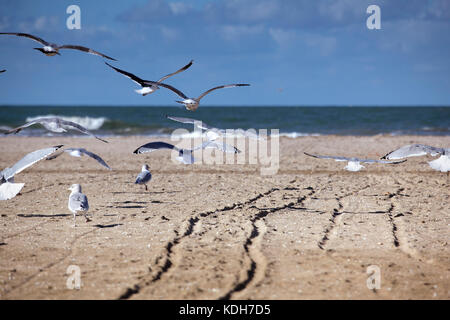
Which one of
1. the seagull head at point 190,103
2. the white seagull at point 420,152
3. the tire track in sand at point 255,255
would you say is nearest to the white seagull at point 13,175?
the seagull head at point 190,103

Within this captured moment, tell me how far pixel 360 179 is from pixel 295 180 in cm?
148

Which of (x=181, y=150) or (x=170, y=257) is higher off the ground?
(x=181, y=150)

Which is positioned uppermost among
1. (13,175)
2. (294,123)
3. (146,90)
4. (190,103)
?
(294,123)

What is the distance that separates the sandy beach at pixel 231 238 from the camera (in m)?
4.41

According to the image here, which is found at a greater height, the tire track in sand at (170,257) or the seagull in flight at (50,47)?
the seagull in flight at (50,47)

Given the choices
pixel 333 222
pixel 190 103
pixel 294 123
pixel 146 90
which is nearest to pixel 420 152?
pixel 333 222

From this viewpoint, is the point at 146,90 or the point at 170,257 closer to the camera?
the point at 170,257

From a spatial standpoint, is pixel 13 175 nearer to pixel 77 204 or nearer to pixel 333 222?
pixel 77 204

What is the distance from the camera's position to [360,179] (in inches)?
424

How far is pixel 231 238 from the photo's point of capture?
5945mm

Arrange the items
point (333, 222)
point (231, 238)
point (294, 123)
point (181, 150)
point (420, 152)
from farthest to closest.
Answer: point (294, 123), point (181, 150), point (420, 152), point (333, 222), point (231, 238)

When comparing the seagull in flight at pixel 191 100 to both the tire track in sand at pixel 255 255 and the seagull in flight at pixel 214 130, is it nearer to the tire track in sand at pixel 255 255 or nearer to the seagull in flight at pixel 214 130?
the seagull in flight at pixel 214 130
